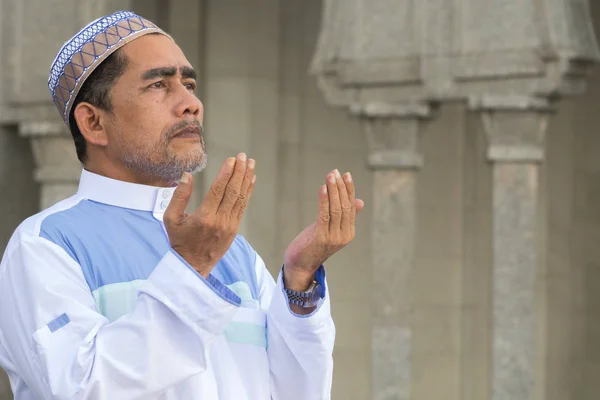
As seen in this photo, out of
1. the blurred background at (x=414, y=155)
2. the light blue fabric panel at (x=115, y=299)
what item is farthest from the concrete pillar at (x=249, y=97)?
the light blue fabric panel at (x=115, y=299)

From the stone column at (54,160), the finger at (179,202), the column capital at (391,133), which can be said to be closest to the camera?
the finger at (179,202)

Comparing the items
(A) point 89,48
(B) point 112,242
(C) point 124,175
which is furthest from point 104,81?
(B) point 112,242

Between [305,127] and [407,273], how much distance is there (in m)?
2.57

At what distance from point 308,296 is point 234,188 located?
376 millimetres

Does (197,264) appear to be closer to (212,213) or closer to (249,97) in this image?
(212,213)

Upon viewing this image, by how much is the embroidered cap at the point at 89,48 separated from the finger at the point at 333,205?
49cm

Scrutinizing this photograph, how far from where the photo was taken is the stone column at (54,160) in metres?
7.25

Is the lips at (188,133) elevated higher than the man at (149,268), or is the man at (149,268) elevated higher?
the lips at (188,133)

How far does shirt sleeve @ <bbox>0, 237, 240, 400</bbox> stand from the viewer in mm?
1923

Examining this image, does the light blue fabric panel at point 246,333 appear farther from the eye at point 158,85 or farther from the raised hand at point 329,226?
the eye at point 158,85

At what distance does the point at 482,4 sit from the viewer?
6055mm

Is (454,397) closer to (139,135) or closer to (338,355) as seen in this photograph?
(338,355)

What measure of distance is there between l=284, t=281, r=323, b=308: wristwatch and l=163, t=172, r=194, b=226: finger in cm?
37

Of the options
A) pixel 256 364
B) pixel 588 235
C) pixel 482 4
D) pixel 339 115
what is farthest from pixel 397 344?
pixel 256 364
